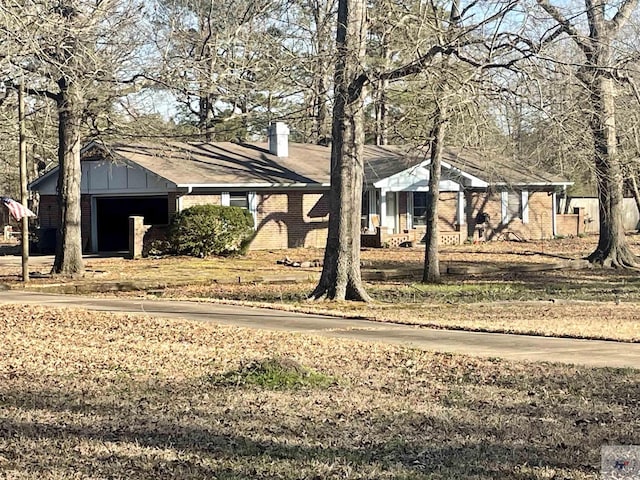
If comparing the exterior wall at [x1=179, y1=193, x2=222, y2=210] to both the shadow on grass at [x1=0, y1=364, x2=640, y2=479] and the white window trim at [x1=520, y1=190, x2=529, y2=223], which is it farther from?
the shadow on grass at [x1=0, y1=364, x2=640, y2=479]

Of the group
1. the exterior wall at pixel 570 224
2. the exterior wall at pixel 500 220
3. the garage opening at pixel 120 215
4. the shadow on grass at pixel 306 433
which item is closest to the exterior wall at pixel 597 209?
the exterior wall at pixel 570 224

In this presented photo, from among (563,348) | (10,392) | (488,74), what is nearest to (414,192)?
(488,74)

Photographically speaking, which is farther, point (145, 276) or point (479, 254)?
point (479, 254)

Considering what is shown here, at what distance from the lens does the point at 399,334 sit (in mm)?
14844

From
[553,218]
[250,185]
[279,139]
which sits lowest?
[553,218]

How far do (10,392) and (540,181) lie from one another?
35434 millimetres

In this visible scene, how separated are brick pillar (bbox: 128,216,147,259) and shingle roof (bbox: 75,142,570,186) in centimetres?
193

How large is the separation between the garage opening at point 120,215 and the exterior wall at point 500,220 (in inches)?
531

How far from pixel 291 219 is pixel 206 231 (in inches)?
218

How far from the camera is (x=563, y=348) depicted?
43.1ft

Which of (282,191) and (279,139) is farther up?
(279,139)

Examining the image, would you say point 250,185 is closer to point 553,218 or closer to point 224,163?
point 224,163

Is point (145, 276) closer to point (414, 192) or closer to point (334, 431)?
point (414, 192)

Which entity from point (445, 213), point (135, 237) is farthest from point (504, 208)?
point (135, 237)
